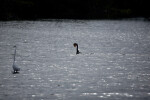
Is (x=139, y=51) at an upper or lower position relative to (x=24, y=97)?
upper

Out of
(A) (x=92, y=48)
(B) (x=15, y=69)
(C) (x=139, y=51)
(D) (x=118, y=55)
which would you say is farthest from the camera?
(A) (x=92, y=48)

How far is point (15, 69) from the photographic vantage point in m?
37.0

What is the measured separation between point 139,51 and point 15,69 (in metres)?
23.8

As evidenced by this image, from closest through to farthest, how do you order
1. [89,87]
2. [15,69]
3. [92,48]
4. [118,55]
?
[89,87]
[15,69]
[118,55]
[92,48]

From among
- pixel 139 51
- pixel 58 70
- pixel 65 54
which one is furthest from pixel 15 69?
pixel 139 51

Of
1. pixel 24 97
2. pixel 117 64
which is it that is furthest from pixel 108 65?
pixel 24 97

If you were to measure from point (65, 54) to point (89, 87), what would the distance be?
21.0m

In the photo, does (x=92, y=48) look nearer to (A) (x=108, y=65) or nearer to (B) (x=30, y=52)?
(B) (x=30, y=52)

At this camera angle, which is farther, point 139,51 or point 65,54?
point 139,51

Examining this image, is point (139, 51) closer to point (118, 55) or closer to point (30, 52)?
point (118, 55)

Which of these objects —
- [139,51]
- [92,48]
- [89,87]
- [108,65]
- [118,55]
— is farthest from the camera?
[92,48]

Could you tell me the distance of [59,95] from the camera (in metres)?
→ 29.0

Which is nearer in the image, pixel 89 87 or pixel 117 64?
pixel 89 87

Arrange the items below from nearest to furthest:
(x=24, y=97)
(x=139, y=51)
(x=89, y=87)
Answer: (x=24, y=97) → (x=89, y=87) → (x=139, y=51)
